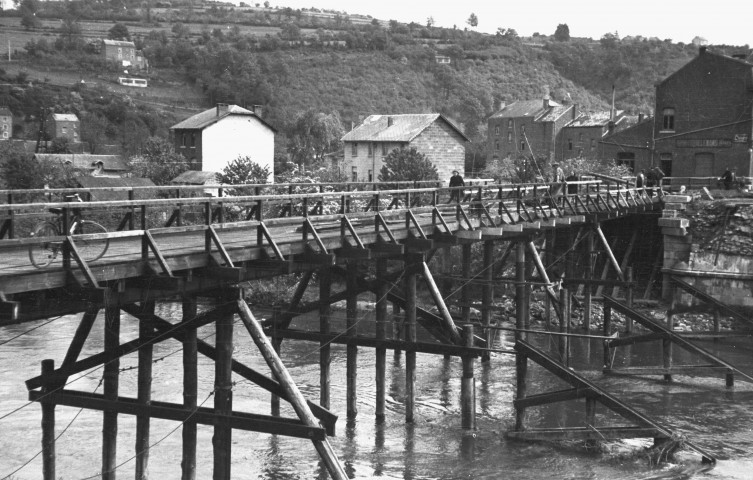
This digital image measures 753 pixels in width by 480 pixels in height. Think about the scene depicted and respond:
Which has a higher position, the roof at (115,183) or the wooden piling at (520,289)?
the roof at (115,183)

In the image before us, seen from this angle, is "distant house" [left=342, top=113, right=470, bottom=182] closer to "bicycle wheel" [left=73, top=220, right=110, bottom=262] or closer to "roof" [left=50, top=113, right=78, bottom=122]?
"roof" [left=50, top=113, right=78, bottom=122]

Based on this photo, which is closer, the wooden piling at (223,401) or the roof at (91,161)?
the wooden piling at (223,401)

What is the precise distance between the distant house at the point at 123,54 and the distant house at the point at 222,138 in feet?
235

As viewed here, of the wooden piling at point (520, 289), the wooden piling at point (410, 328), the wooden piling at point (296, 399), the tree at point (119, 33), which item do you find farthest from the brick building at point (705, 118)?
the tree at point (119, 33)

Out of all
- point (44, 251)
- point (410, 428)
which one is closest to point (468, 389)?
point (410, 428)

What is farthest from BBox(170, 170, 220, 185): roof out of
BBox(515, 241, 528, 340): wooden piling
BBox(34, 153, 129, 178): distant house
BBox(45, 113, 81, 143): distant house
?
BBox(515, 241, 528, 340): wooden piling

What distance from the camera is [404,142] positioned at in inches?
2603

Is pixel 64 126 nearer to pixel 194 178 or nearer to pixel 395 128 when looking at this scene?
pixel 194 178

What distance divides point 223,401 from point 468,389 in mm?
7783

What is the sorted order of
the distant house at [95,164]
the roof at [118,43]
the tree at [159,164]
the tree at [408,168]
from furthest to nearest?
the roof at [118,43] < the tree at [159,164] < the distant house at [95,164] < the tree at [408,168]

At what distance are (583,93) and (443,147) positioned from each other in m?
75.2

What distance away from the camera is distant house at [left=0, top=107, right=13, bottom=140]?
89.4m

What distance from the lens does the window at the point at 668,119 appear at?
5191 cm

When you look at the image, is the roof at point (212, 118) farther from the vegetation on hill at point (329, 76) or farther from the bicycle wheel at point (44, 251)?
the bicycle wheel at point (44, 251)
